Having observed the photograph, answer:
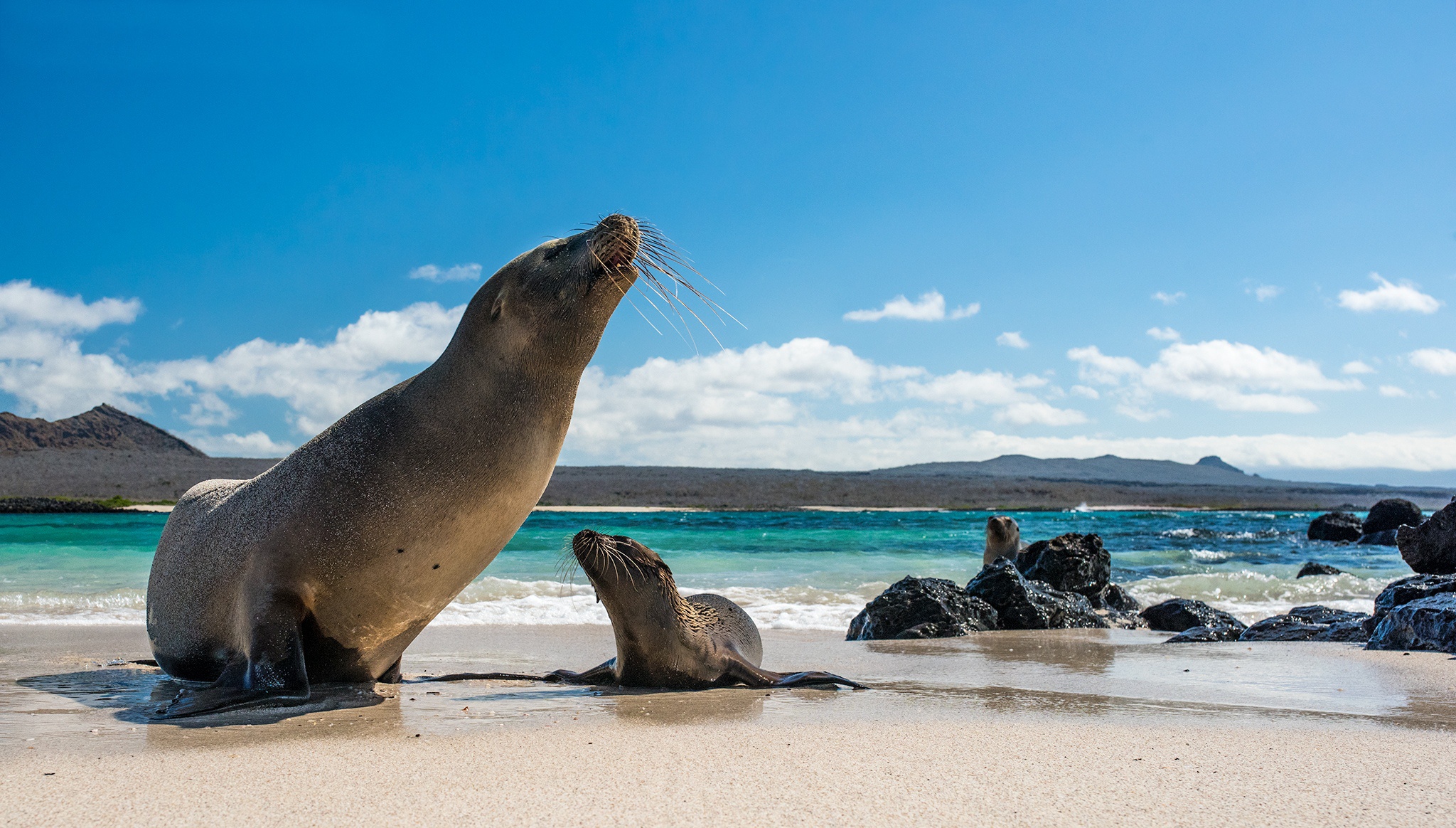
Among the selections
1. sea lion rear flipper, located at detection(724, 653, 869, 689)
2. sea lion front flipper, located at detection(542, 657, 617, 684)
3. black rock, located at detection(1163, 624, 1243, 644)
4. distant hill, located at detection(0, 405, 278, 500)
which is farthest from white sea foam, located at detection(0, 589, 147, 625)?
distant hill, located at detection(0, 405, 278, 500)

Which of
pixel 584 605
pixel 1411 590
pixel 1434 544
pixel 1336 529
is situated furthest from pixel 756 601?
pixel 1336 529

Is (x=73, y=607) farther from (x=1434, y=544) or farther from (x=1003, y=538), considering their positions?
(x=1434, y=544)

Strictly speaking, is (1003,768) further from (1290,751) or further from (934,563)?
(934,563)

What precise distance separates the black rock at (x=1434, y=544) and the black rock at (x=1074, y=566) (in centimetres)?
313

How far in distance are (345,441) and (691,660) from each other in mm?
2004

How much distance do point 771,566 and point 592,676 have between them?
12.4 metres

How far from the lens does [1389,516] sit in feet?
97.7

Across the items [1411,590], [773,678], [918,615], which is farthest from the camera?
[918,615]

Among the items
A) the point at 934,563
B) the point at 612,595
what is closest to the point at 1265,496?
the point at 934,563

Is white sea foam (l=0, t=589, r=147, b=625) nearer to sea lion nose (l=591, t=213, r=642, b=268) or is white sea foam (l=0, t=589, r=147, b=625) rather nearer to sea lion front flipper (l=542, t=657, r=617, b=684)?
sea lion front flipper (l=542, t=657, r=617, b=684)

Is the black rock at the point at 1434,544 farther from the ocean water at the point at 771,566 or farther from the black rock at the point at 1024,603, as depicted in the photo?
the black rock at the point at 1024,603

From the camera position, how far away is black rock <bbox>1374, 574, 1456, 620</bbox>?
796cm

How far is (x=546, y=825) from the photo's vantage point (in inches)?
92.4

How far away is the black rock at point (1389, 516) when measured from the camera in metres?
29.6
